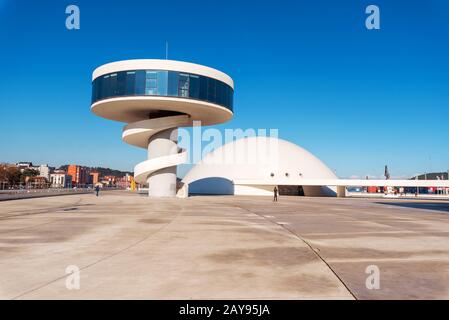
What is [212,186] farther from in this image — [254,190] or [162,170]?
[162,170]

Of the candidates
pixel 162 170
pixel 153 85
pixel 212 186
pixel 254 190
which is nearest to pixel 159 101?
pixel 153 85

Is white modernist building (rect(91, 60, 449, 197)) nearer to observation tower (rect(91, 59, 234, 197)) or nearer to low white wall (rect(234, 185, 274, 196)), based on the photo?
observation tower (rect(91, 59, 234, 197))

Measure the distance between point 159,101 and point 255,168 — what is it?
115ft

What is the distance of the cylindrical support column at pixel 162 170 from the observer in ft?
142

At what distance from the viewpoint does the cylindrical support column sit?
43.2m

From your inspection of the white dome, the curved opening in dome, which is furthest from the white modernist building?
the white dome

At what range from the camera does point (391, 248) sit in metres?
9.92

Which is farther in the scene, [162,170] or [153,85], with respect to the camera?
[162,170]

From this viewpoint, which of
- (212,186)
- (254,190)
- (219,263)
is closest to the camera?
(219,263)

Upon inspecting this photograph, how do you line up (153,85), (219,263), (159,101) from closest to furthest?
(219,263) < (153,85) < (159,101)

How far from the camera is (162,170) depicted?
43.2 m
